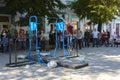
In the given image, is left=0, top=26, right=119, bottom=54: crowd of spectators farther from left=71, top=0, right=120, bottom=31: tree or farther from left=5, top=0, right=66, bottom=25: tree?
left=71, top=0, right=120, bottom=31: tree

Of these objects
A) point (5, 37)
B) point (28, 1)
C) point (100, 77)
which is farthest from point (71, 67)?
point (28, 1)

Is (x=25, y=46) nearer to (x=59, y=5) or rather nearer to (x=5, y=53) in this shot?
(x=5, y=53)

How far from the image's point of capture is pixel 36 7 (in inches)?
731

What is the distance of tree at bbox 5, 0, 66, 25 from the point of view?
717 inches

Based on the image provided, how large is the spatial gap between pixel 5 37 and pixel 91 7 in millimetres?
11931

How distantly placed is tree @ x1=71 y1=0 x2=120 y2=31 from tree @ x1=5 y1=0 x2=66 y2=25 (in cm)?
634

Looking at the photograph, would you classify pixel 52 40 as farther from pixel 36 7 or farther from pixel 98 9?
pixel 98 9

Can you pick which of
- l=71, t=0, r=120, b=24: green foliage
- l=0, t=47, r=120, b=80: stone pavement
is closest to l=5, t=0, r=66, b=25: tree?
l=71, t=0, r=120, b=24: green foliage

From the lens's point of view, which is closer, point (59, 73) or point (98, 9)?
point (59, 73)

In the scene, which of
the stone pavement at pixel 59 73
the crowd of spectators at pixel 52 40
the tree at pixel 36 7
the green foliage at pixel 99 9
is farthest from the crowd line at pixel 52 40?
the stone pavement at pixel 59 73

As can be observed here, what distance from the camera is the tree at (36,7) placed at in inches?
717

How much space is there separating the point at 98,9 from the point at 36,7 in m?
9.06

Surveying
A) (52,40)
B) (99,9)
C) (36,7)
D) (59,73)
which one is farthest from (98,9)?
(59,73)

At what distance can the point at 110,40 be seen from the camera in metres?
25.1
